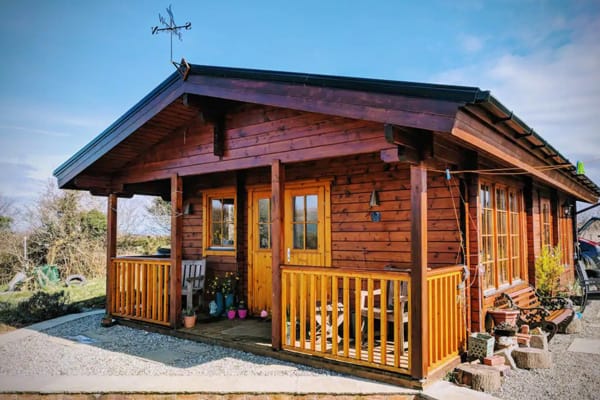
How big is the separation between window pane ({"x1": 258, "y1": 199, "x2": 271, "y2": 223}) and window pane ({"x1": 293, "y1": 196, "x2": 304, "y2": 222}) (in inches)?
23.6

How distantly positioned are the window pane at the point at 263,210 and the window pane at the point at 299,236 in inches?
25.3

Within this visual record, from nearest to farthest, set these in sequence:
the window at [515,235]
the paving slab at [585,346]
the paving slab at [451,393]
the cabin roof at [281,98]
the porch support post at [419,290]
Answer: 1. the cabin roof at [281,98]
2. the paving slab at [451,393]
3. the porch support post at [419,290]
4. the paving slab at [585,346]
5. the window at [515,235]

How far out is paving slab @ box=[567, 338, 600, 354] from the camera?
5.30 meters

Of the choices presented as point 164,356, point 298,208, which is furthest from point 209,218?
point 164,356

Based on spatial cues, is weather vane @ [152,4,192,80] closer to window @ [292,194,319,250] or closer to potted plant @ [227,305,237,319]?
window @ [292,194,319,250]

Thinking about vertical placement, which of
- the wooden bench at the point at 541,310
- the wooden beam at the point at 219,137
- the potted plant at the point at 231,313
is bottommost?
the potted plant at the point at 231,313

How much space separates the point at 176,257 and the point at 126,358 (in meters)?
1.55

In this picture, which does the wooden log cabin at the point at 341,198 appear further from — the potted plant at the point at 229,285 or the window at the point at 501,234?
the potted plant at the point at 229,285

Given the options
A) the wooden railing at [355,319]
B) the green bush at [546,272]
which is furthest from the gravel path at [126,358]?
the green bush at [546,272]

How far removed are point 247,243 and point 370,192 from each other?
2.48 metres

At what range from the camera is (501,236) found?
6172mm

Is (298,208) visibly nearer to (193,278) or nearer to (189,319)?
(193,278)

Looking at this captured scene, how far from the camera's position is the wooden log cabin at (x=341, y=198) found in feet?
13.1

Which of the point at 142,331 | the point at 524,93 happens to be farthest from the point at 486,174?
the point at 524,93
